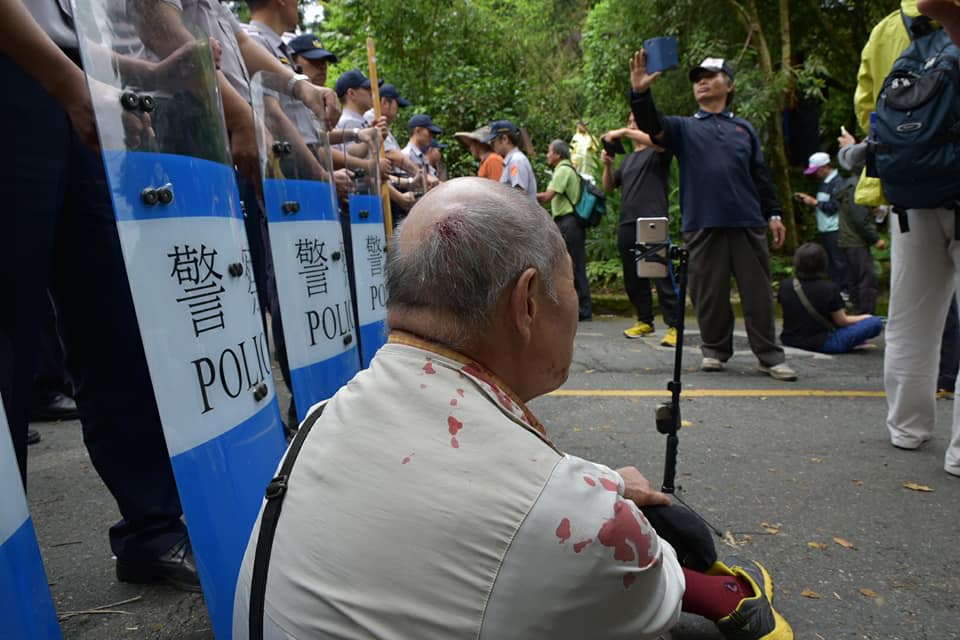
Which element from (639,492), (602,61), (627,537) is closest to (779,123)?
(602,61)

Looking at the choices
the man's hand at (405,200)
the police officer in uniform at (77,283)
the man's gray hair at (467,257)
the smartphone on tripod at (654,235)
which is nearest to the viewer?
the man's gray hair at (467,257)

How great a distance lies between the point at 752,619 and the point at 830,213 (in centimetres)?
821

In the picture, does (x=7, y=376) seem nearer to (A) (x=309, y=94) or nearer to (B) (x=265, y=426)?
(B) (x=265, y=426)

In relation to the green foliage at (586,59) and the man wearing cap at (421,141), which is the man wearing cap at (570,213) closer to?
the man wearing cap at (421,141)

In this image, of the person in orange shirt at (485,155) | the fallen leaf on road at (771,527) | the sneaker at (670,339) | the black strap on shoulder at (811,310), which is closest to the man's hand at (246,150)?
the fallen leaf on road at (771,527)

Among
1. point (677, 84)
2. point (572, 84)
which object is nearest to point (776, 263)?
point (677, 84)

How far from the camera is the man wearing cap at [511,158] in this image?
738 cm

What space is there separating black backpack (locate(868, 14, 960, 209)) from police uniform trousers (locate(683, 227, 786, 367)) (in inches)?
71.5

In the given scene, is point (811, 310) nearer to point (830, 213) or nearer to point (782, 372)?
point (782, 372)

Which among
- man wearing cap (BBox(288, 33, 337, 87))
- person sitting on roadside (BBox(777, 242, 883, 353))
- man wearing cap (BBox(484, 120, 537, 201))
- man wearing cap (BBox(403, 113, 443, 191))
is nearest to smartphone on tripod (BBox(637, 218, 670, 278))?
man wearing cap (BBox(288, 33, 337, 87))

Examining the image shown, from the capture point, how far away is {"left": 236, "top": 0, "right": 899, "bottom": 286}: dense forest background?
28.7 feet

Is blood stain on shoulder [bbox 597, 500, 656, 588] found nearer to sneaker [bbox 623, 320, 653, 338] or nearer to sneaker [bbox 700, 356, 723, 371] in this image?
sneaker [bbox 700, 356, 723, 371]

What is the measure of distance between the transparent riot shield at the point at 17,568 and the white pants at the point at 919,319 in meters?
3.26

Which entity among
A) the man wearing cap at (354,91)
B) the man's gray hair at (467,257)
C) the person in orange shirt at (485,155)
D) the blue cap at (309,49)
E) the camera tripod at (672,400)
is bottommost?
the camera tripod at (672,400)
